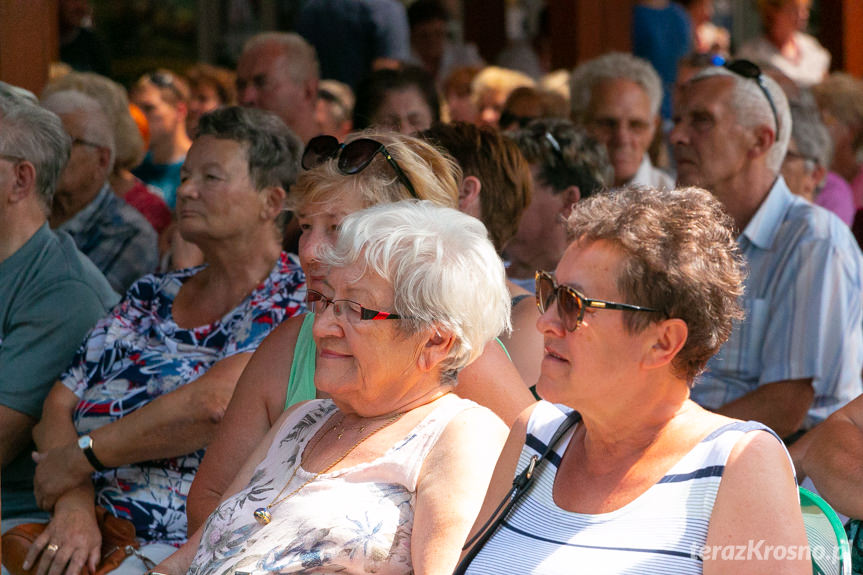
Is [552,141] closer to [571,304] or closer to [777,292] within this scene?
[777,292]

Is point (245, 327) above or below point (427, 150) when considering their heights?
below

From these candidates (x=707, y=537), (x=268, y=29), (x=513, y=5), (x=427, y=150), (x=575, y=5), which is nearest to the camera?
(x=707, y=537)

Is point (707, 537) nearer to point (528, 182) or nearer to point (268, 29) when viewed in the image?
point (528, 182)

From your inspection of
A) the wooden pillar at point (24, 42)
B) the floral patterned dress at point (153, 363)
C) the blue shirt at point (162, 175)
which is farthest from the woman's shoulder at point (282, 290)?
the blue shirt at point (162, 175)

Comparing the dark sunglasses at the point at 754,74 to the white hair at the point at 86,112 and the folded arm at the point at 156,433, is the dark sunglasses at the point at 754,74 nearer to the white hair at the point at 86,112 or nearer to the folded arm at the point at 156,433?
the folded arm at the point at 156,433

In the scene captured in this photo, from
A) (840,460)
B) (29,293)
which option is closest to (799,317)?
(840,460)

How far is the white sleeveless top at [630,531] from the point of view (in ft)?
6.10

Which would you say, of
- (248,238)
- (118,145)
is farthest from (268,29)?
(248,238)

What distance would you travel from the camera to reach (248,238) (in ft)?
11.8

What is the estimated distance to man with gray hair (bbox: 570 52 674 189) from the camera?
17.5 feet

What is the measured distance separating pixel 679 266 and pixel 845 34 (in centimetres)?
A: 857

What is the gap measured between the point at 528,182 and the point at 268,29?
7.88m

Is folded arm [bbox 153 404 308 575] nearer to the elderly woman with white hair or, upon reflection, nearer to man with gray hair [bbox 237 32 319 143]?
the elderly woman with white hair

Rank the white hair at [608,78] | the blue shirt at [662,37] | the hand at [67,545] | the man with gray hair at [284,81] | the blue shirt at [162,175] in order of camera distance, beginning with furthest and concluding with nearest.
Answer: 1. the blue shirt at [662,37]
2. the blue shirt at [162,175]
3. the man with gray hair at [284,81]
4. the white hair at [608,78]
5. the hand at [67,545]
